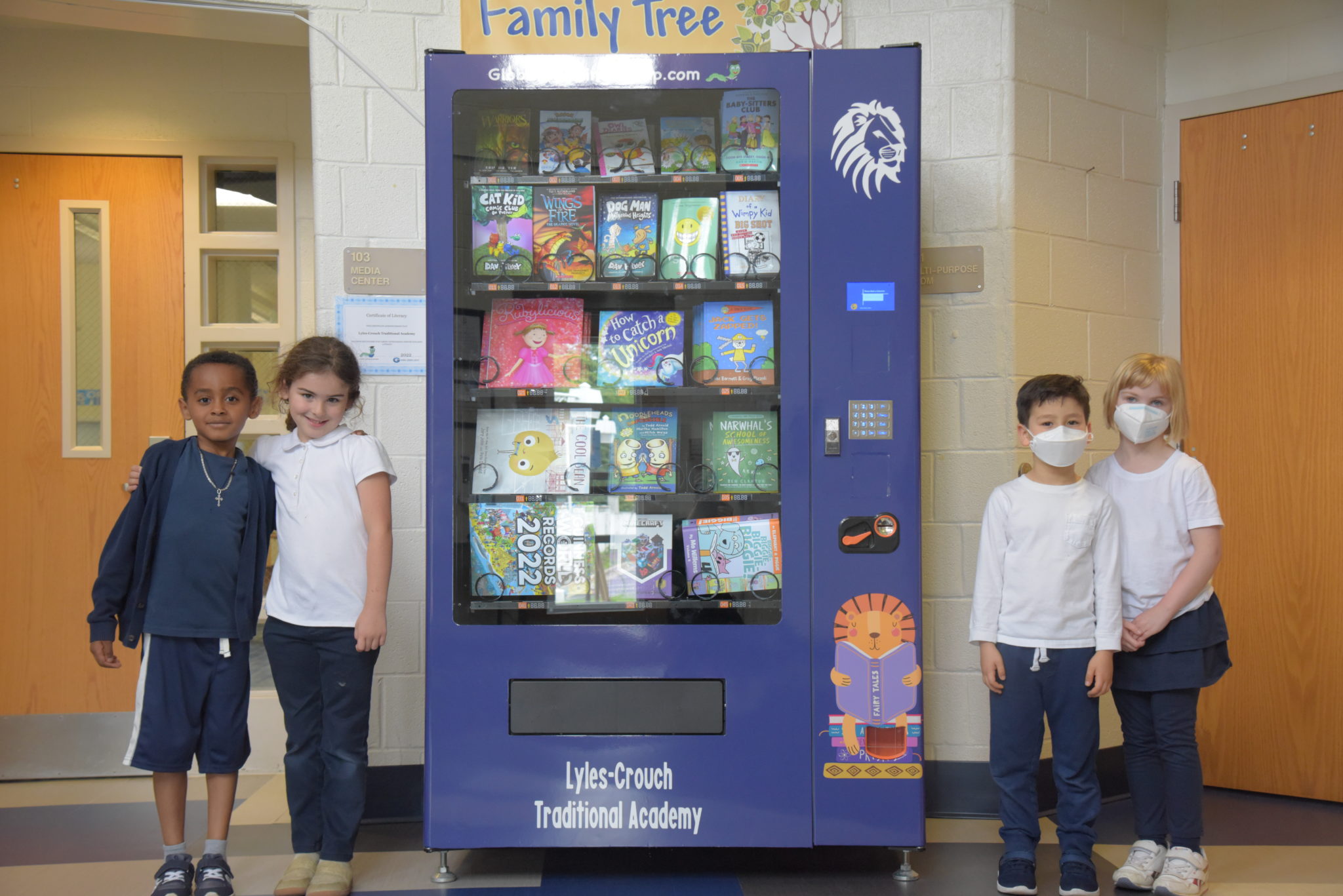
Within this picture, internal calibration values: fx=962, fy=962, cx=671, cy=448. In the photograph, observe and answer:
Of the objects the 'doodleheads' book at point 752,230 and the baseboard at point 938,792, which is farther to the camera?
the baseboard at point 938,792

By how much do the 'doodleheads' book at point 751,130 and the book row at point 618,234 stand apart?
0.08 meters

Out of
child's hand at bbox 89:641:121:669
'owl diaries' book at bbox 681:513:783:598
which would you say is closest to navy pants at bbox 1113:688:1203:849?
'owl diaries' book at bbox 681:513:783:598

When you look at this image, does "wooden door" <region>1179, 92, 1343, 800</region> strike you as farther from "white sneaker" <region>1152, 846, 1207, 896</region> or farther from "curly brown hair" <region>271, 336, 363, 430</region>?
"curly brown hair" <region>271, 336, 363, 430</region>

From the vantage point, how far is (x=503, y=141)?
8.39ft

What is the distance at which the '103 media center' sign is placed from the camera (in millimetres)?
2975

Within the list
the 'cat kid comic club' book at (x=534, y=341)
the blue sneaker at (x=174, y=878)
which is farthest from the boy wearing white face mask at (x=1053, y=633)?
the blue sneaker at (x=174, y=878)

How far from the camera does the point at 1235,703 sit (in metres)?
3.26

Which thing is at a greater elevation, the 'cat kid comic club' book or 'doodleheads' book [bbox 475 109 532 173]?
'doodleheads' book [bbox 475 109 532 173]

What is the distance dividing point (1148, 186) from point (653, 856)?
2.74m

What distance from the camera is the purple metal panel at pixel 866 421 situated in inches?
94.2

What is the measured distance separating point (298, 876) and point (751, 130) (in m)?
2.23

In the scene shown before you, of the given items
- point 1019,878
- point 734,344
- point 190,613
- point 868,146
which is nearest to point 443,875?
point 190,613

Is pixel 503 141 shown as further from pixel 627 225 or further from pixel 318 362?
A: pixel 318 362

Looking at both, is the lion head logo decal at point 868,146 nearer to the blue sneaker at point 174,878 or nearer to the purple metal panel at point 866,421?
the purple metal panel at point 866,421
